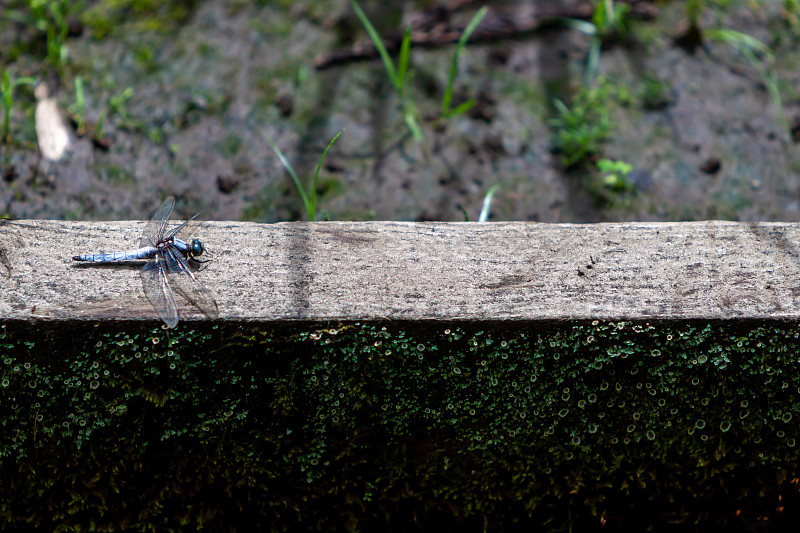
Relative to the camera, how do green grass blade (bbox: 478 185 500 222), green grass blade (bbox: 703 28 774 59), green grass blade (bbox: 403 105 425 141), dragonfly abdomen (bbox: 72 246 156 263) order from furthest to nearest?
green grass blade (bbox: 703 28 774 59), green grass blade (bbox: 403 105 425 141), green grass blade (bbox: 478 185 500 222), dragonfly abdomen (bbox: 72 246 156 263)

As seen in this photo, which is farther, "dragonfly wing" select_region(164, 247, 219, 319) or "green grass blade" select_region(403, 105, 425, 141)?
"green grass blade" select_region(403, 105, 425, 141)

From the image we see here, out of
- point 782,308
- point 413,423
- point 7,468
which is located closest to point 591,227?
point 782,308

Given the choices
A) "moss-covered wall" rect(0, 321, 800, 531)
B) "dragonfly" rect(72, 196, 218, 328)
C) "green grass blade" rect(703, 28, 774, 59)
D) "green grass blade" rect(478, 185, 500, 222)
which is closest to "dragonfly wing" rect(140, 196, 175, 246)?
"dragonfly" rect(72, 196, 218, 328)

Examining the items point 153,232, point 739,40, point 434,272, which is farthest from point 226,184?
point 739,40

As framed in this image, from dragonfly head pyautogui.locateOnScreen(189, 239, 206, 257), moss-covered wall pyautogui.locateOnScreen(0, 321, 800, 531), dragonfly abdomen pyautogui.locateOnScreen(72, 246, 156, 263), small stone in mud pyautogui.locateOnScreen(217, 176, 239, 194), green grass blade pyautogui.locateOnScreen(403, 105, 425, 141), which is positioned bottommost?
moss-covered wall pyautogui.locateOnScreen(0, 321, 800, 531)

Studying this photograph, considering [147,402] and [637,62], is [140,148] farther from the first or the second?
[637,62]

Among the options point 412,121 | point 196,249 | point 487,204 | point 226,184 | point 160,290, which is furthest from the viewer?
point 412,121

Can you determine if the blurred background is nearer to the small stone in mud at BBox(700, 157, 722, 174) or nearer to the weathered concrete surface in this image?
the small stone in mud at BBox(700, 157, 722, 174)

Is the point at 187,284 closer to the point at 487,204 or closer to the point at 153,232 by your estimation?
the point at 153,232
